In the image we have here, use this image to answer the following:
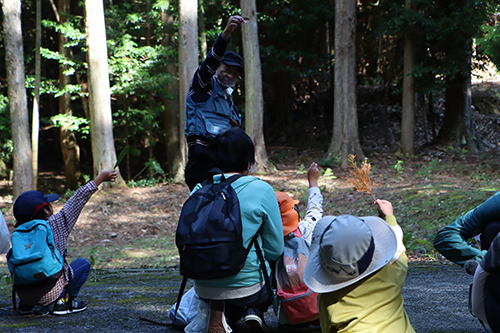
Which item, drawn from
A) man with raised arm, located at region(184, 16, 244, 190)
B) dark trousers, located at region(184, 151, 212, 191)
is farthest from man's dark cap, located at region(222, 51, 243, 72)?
dark trousers, located at region(184, 151, 212, 191)

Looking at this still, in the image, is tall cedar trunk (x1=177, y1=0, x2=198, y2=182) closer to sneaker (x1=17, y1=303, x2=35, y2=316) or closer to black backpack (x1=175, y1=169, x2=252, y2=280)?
sneaker (x1=17, y1=303, x2=35, y2=316)

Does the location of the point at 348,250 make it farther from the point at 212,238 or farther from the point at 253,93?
the point at 253,93

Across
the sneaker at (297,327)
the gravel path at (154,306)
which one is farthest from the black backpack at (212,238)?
the gravel path at (154,306)

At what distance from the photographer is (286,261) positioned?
330cm

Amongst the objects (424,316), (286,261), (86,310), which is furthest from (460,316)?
(86,310)

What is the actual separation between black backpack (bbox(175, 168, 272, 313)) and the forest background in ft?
17.6

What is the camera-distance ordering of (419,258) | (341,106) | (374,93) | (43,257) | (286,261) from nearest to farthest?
1. (286,261)
2. (43,257)
3. (419,258)
4. (341,106)
5. (374,93)

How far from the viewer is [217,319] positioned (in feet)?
10.3

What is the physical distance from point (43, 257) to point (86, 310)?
0.89m

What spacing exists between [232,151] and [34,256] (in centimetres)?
186

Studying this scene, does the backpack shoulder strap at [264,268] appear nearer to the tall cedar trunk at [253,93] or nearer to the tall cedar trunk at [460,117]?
the tall cedar trunk at [253,93]

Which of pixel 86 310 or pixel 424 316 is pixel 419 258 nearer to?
pixel 424 316

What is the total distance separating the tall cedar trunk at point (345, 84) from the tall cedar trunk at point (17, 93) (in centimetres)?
973

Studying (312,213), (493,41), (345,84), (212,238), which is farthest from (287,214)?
(345,84)
